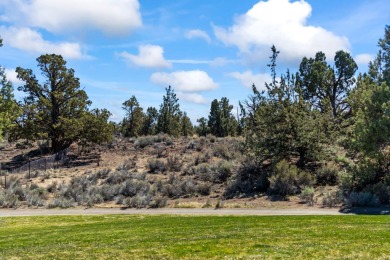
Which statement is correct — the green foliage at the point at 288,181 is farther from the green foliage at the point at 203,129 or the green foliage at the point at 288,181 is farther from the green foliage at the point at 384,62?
the green foliage at the point at 203,129

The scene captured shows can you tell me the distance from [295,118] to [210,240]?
1809cm

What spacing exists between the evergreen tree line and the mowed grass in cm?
750

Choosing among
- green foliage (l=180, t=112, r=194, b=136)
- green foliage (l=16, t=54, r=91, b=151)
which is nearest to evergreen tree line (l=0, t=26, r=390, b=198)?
green foliage (l=16, t=54, r=91, b=151)

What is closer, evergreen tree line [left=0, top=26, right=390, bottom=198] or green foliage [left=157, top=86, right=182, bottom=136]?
evergreen tree line [left=0, top=26, right=390, bottom=198]

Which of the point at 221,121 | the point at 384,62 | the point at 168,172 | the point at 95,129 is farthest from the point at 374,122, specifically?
the point at 221,121

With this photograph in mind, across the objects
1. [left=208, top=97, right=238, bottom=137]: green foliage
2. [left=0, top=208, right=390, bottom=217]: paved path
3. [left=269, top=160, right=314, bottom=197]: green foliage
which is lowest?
[left=0, top=208, right=390, bottom=217]: paved path

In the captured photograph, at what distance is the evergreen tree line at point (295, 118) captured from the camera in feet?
68.2

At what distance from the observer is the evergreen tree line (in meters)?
20.8

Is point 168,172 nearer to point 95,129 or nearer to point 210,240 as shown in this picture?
point 95,129

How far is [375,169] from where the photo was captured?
74.4 feet

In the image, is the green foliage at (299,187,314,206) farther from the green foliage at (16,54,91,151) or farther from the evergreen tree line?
the green foliage at (16,54,91,151)

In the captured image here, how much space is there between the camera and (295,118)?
27438 mm

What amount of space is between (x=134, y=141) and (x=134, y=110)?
1558 cm

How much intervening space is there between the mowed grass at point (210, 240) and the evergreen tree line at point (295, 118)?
24.6 feet
